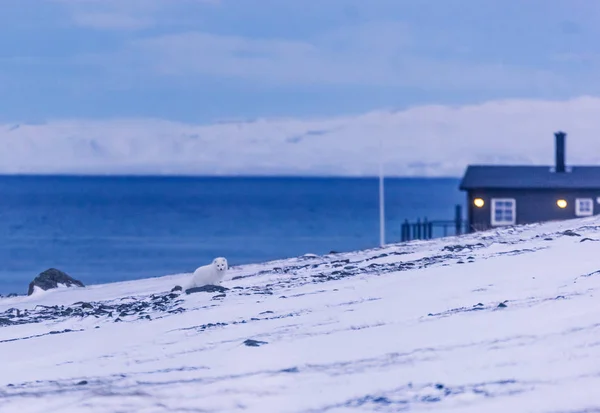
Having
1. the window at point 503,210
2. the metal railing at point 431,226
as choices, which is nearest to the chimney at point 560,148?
the window at point 503,210

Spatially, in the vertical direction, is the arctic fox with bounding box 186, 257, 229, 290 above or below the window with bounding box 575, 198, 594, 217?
below

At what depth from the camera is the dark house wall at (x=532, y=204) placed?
40625mm

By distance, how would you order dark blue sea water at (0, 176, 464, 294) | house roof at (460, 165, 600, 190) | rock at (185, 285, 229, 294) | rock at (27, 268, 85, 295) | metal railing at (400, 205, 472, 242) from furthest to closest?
dark blue sea water at (0, 176, 464, 294)
metal railing at (400, 205, 472, 242)
house roof at (460, 165, 600, 190)
rock at (27, 268, 85, 295)
rock at (185, 285, 229, 294)

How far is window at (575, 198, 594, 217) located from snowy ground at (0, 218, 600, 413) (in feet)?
94.4

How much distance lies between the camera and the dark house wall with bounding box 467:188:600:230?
40625mm

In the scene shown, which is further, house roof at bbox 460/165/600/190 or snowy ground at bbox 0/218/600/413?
house roof at bbox 460/165/600/190

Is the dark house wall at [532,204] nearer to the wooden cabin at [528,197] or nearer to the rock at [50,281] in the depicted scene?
the wooden cabin at [528,197]

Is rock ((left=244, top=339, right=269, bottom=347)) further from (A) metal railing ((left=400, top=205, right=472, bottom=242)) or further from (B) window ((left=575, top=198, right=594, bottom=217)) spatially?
(B) window ((left=575, top=198, right=594, bottom=217))

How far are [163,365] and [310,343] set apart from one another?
1288 mm

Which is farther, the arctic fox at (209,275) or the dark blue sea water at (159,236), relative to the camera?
the dark blue sea water at (159,236)

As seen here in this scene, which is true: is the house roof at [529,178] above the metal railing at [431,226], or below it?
above

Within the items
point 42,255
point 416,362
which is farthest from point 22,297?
point 42,255

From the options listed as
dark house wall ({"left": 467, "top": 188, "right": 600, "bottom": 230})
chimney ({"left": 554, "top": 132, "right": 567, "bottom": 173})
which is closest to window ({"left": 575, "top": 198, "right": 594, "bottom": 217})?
dark house wall ({"left": 467, "top": 188, "right": 600, "bottom": 230})

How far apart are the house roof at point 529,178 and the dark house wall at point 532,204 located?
22cm
